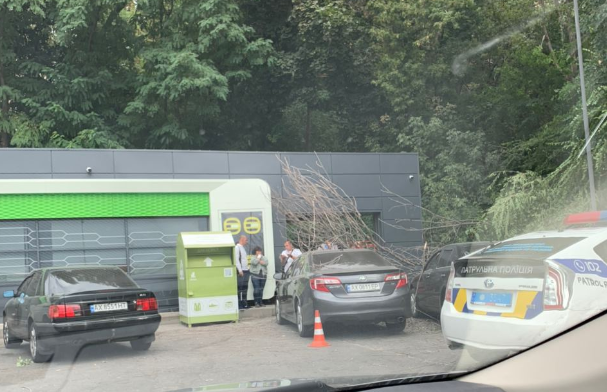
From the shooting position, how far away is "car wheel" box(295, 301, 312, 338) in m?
4.20

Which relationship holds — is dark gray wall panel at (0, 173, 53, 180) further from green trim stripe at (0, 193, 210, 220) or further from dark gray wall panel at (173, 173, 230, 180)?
dark gray wall panel at (173, 173, 230, 180)

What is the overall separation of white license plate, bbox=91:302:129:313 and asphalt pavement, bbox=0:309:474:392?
0.80ft

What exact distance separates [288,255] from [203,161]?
3671 mm

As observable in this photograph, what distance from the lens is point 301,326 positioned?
445 centimetres

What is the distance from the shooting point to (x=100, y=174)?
5.99 m

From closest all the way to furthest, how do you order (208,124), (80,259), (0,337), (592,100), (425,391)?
1. (425,391)
2. (592,100)
3. (0,337)
4. (80,259)
5. (208,124)

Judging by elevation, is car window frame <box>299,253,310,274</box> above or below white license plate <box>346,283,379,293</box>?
above

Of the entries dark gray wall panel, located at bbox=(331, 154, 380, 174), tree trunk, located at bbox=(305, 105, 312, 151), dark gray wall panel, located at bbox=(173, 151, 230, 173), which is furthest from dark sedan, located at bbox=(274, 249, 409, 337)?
dark gray wall panel, located at bbox=(173, 151, 230, 173)

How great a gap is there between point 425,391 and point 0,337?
2.91 m

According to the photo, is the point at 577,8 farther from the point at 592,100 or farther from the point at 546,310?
the point at 546,310

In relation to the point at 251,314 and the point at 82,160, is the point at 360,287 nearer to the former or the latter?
the point at 251,314

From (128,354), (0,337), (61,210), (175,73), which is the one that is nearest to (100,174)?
(61,210)

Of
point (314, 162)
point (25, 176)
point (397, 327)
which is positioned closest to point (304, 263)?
point (314, 162)

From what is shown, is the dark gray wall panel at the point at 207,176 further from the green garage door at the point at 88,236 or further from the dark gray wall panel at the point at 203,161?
the green garage door at the point at 88,236
